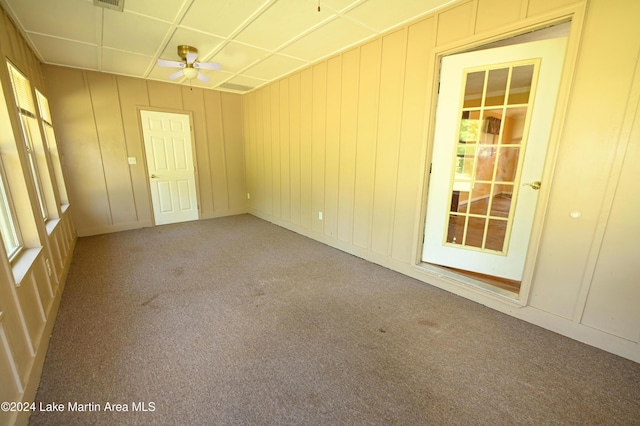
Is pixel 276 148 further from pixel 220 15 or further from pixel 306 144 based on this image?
pixel 220 15

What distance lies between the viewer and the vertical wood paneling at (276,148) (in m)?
4.56

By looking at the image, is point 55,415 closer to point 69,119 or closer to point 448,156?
point 448,156

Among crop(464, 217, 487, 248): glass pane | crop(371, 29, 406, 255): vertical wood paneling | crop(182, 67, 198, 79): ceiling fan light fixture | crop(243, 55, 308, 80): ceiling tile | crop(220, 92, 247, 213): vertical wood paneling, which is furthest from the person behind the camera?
crop(220, 92, 247, 213): vertical wood paneling

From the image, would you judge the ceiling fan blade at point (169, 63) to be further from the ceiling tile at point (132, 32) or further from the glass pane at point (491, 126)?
the glass pane at point (491, 126)

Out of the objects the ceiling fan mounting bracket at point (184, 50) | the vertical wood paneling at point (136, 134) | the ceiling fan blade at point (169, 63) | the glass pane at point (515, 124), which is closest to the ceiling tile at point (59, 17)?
the ceiling fan blade at point (169, 63)

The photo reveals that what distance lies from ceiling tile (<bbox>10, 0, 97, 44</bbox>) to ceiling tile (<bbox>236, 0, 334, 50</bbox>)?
1348 millimetres

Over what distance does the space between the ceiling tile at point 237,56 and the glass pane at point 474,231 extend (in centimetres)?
320

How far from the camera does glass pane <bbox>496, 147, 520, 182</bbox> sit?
7.32 ft

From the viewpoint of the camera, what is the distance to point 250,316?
2195mm

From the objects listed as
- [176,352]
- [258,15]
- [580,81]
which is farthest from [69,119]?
[580,81]

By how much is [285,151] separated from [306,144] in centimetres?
61

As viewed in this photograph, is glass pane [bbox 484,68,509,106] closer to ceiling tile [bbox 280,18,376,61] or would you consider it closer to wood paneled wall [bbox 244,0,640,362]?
wood paneled wall [bbox 244,0,640,362]

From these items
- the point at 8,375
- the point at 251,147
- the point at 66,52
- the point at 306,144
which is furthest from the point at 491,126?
the point at 66,52

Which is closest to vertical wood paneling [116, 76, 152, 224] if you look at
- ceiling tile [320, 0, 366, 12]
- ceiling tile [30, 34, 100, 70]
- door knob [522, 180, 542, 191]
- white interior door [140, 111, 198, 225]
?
white interior door [140, 111, 198, 225]
